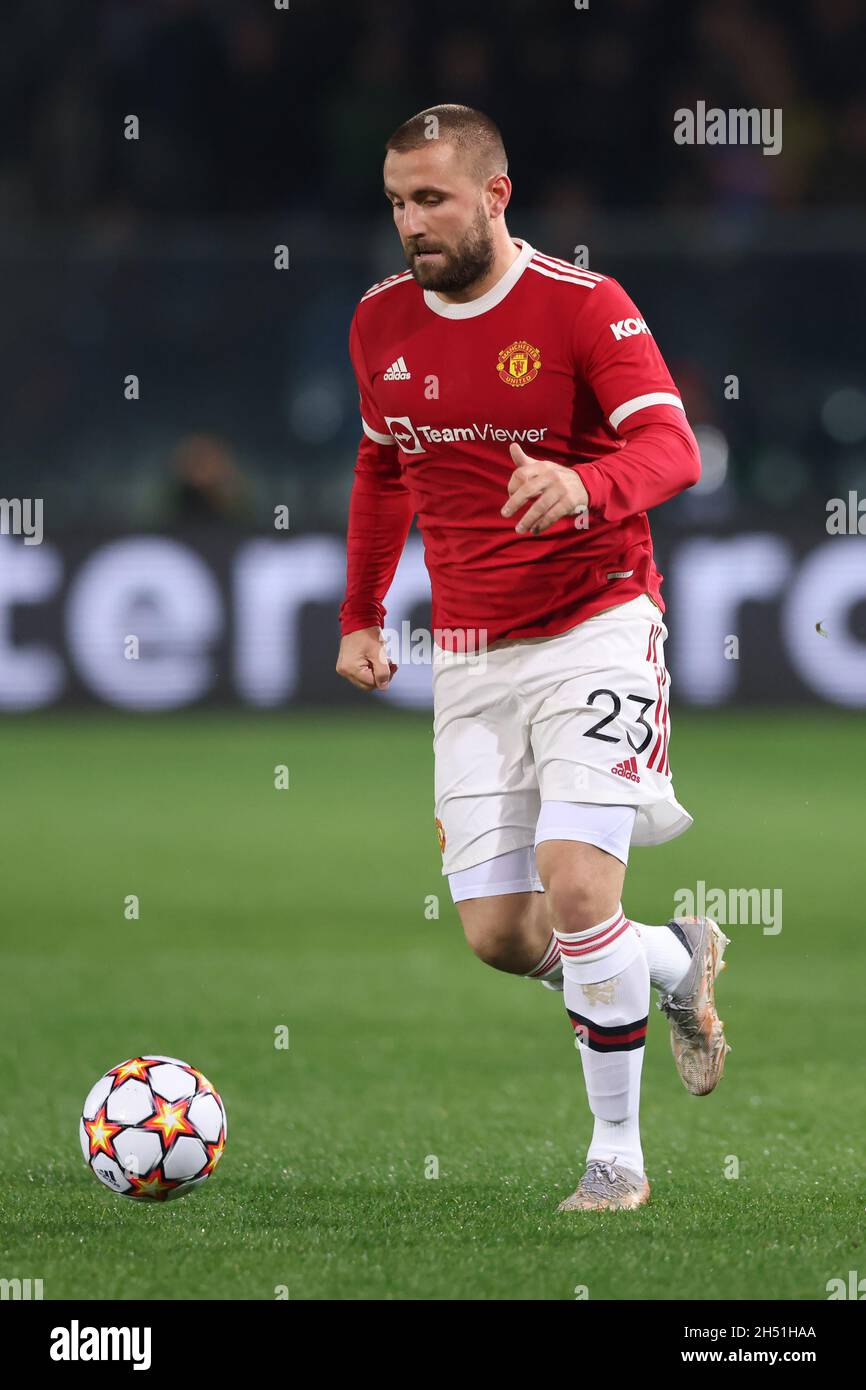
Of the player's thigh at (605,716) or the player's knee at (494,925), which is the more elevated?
the player's thigh at (605,716)

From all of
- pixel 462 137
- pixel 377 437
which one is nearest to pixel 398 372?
pixel 377 437

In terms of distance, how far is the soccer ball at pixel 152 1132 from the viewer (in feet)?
14.3

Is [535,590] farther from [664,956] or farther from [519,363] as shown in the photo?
[664,956]

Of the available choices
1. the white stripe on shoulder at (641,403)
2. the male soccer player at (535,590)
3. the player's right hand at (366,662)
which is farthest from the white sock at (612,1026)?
the white stripe on shoulder at (641,403)

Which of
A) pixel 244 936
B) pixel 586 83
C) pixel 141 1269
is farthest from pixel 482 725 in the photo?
pixel 586 83

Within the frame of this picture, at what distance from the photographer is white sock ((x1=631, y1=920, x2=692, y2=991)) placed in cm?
495

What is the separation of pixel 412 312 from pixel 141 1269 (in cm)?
215

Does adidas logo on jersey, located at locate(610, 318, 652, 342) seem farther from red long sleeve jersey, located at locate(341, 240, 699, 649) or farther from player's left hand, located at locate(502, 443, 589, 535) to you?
player's left hand, located at locate(502, 443, 589, 535)

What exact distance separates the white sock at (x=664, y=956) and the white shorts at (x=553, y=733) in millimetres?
279

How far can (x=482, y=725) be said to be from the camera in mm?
4828

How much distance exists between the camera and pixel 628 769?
457 centimetres

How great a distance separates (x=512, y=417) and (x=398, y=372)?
306 millimetres

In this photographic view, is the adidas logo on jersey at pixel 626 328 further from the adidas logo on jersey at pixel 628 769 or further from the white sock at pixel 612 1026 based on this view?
the white sock at pixel 612 1026

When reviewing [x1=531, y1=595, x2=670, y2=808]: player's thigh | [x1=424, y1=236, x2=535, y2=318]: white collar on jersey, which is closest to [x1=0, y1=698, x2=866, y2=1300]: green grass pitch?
[x1=531, y1=595, x2=670, y2=808]: player's thigh
